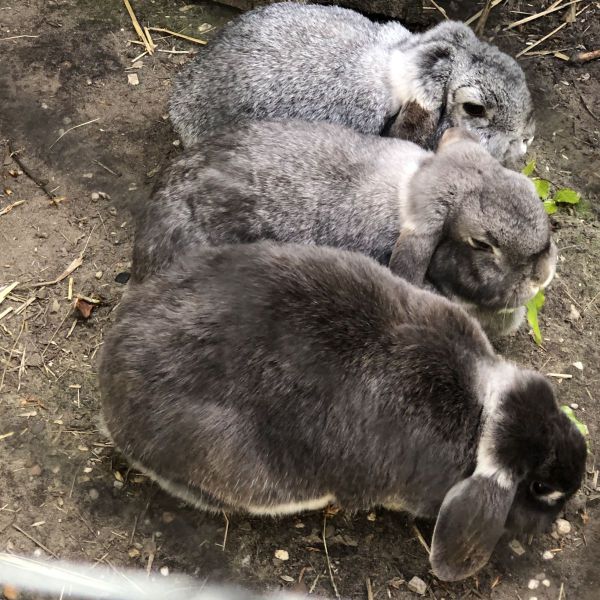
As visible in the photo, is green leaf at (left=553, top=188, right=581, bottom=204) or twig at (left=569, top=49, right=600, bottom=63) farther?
twig at (left=569, top=49, right=600, bottom=63)

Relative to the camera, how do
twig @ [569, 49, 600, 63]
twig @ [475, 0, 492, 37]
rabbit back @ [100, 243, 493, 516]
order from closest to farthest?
rabbit back @ [100, 243, 493, 516]
twig @ [475, 0, 492, 37]
twig @ [569, 49, 600, 63]

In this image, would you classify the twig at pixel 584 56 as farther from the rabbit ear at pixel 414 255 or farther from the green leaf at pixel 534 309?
the rabbit ear at pixel 414 255

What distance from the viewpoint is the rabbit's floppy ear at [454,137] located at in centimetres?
399

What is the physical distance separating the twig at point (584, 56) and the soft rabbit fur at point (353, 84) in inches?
41.4

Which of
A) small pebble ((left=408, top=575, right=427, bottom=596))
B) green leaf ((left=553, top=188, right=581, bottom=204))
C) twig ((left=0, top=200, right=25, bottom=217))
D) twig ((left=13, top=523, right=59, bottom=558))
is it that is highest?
green leaf ((left=553, top=188, right=581, bottom=204))

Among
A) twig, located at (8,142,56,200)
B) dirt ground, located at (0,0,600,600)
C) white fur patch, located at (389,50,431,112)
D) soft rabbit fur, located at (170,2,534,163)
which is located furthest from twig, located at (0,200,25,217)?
white fur patch, located at (389,50,431,112)

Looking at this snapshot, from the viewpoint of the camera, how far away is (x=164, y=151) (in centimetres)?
480

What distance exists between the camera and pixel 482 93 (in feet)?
13.9

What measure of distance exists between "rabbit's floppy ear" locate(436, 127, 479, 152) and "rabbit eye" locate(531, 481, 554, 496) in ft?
5.42

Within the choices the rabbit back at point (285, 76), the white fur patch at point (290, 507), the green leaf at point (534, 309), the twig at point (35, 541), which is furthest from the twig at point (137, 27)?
the white fur patch at point (290, 507)

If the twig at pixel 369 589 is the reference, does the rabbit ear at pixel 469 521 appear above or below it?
above

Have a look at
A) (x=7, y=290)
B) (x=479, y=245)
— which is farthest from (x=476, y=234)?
(x=7, y=290)

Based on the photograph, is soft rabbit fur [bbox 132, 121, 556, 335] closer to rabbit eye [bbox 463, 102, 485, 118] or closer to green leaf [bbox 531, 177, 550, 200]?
rabbit eye [bbox 463, 102, 485, 118]

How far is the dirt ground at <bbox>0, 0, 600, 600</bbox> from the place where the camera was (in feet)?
11.2
